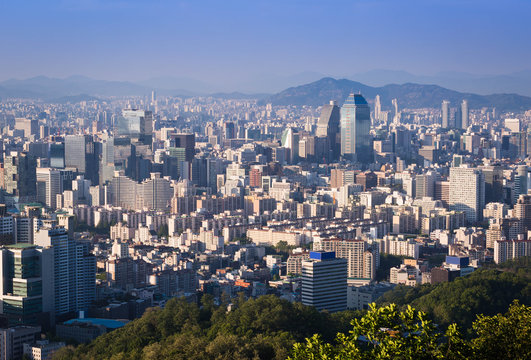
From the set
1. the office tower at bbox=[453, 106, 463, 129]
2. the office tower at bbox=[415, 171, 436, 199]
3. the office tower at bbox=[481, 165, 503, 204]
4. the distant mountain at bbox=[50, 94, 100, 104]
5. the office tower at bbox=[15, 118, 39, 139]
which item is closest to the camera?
the office tower at bbox=[481, 165, 503, 204]

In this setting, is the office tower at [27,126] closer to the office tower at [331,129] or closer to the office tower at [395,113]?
the office tower at [331,129]

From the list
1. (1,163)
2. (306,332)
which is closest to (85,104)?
(1,163)

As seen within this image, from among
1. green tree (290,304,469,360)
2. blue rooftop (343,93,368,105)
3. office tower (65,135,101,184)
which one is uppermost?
blue rooftop (343,93,368,105)

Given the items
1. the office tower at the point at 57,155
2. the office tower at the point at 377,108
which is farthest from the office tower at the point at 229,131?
the office tower at the point at 57,155

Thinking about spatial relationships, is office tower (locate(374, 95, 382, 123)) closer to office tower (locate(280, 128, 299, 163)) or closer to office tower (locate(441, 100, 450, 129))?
office tower (locate(441, 100, 450, 129))

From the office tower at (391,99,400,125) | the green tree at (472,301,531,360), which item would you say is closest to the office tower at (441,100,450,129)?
the office tower at (391,99,400,125)
